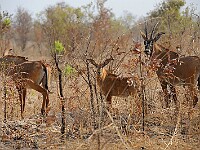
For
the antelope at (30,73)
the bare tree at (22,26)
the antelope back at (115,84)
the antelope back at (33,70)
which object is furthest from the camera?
the bare tree at (22,26)

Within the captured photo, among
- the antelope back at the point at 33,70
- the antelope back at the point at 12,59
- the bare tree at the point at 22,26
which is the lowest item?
the antelope back at the point at 33,70

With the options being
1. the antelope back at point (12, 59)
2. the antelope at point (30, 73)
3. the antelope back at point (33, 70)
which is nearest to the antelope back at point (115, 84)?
the antelope at point (30, 73)

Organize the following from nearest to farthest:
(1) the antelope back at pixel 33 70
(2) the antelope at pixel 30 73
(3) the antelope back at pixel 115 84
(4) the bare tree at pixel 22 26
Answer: (3) the antelope back at pixel 115 84, (2) the antelope at pixel 30 73, (1) the antelope back at pixel 33 70, (4) the bare tree at pixel 22 26

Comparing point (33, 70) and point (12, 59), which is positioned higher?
point (12, 59)

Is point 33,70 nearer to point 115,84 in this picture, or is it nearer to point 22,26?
point 115,84

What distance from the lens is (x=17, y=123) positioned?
24.2 feet

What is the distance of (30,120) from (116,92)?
189 centimetres

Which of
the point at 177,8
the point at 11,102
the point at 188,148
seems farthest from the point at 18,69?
the point at 177,8

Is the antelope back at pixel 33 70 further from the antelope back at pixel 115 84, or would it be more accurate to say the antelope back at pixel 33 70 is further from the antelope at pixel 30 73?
the antelope back at pixel 115 84

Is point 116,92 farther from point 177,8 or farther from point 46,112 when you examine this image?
point 177,8

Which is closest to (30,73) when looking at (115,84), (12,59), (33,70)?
(33,70)

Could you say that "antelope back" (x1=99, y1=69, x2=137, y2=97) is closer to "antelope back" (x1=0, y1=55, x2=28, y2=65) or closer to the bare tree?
"antelope back" (x1=0, y1=55, x2=28, y2=65)

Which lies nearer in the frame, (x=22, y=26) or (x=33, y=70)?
(x=33, y=70)

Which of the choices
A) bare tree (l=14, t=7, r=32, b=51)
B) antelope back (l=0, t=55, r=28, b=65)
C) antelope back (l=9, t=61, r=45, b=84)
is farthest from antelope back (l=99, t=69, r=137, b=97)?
bare tree (l=14, t=7, r=32, b=51)
